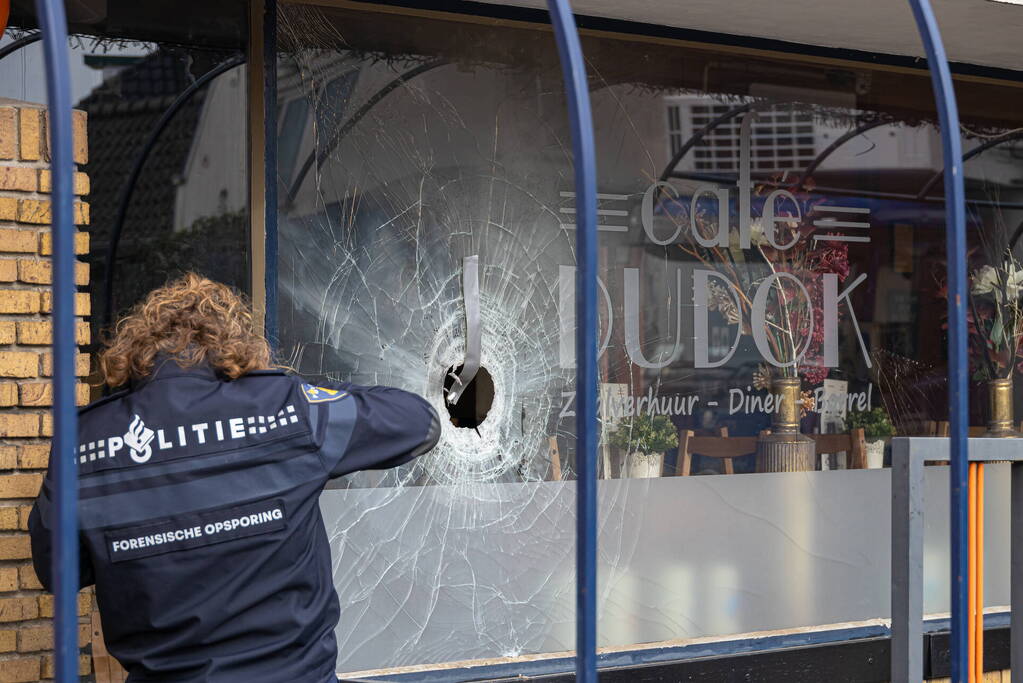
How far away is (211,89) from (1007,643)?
3.90 meters

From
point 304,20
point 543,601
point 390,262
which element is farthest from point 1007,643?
point 304,20

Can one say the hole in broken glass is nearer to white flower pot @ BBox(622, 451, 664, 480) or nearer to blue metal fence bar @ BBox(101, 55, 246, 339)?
white flower pot @ BBox(622, 451, 664, 480)

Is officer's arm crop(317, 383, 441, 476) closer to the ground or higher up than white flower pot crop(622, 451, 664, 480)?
higher up

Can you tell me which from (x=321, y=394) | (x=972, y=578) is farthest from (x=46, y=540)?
(x=972, y=578)

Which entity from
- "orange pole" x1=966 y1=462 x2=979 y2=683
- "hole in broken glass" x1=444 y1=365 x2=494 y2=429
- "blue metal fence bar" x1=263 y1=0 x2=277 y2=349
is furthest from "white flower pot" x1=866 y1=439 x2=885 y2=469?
"blue metal fence bar" x1=263 y1=0 x2=277 y2=349

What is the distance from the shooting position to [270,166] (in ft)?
14.0

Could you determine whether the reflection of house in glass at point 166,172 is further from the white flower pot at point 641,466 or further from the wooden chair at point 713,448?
the wooden chair at point 713,448

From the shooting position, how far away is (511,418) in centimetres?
470

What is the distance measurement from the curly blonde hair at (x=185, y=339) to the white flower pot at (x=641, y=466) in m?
2.64

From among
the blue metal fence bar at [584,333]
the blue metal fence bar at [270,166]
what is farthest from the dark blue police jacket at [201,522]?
the blue metal fence bar at [270,166]

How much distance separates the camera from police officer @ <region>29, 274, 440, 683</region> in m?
2.29

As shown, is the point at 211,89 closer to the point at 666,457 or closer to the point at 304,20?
the point at 304,20

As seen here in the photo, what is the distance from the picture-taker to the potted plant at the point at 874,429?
5324 mm

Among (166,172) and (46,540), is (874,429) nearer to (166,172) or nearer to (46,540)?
(166,172)
